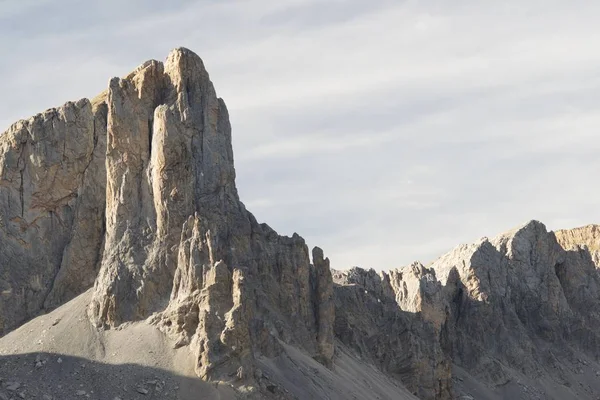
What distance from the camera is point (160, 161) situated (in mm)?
89375

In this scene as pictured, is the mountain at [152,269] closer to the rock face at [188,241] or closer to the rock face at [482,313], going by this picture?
the rock face at [188,241]

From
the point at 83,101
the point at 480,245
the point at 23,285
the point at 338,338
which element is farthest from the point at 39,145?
the point at 480,245

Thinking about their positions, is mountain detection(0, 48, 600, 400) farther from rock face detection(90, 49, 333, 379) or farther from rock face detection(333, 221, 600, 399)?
rock face detection(333, 221, 600, 399)

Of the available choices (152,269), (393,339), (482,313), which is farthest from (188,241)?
(482,313)

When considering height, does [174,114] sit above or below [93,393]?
above

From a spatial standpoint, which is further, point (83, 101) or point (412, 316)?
point (412, 316)

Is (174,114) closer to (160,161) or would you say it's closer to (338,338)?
(160,161)

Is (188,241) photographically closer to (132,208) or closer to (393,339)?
(132,208)

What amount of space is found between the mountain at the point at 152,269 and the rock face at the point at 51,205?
97 mm

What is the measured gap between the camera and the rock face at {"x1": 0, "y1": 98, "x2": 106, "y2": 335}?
90188 millimetres

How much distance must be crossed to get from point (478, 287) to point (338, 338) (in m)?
36.5

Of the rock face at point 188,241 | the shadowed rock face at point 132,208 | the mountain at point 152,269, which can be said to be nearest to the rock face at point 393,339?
the mountain at point 152,269

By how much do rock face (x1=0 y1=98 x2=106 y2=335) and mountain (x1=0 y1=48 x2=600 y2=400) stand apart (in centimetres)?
10

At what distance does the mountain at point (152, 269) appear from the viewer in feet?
262
